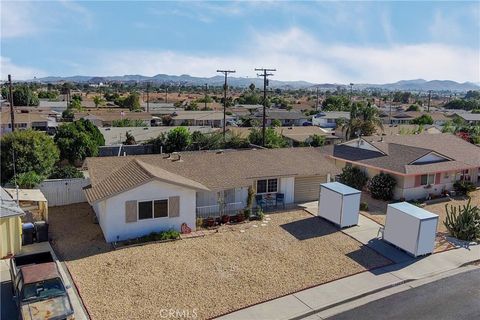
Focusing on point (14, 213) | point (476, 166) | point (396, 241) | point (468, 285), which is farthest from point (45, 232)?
point (476, 166)

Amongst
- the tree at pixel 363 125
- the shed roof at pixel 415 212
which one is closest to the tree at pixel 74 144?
the shed roof at pixel 415 212

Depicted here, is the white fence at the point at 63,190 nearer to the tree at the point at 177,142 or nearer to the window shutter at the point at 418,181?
the tree at the point at 177,142

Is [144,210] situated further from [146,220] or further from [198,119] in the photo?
[198,119]

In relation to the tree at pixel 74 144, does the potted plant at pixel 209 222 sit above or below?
below

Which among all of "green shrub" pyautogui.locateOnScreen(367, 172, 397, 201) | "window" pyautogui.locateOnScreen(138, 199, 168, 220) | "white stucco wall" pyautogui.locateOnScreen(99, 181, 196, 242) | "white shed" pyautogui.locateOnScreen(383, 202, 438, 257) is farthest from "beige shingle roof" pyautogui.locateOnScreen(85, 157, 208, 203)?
"green shrub" pyautogui.locateOnScreen(367, 172, 397, 201)

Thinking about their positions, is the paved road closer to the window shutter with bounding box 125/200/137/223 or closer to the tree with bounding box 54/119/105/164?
the window shutter with bounding box 125/200/137/223

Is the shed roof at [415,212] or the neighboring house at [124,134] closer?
the shed roof at [415,212]
